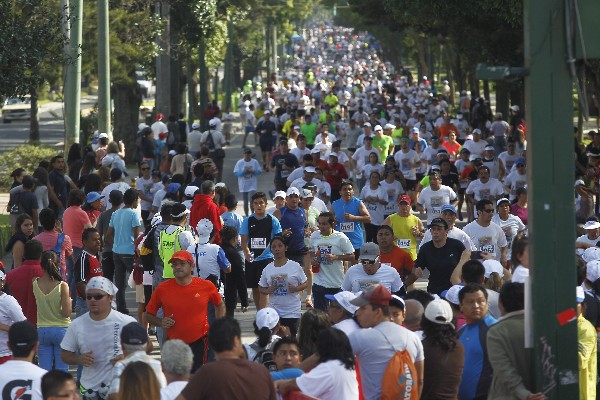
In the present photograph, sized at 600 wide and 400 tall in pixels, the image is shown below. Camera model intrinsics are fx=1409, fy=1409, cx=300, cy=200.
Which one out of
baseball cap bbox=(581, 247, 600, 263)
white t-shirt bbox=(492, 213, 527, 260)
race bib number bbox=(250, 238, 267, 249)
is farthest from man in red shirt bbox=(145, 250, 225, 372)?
white t-shirt bbox=(492, 213, 527, 260)

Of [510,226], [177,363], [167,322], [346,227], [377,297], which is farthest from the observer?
[346,227]

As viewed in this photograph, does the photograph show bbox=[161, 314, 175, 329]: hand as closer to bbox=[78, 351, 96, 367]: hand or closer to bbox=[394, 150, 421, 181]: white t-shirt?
bbox=[78, 351, 96, 367]: hand

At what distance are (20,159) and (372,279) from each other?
19.7 metres

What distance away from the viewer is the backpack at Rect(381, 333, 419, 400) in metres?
8.15

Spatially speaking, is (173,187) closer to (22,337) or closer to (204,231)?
(204,231)

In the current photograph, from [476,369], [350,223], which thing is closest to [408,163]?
[350,223]

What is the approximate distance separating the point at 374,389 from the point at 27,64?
12.7m

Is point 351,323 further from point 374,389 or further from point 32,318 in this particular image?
point 32,318

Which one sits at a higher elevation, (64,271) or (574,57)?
(574,57)

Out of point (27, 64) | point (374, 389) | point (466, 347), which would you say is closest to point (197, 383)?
point (374, 389)

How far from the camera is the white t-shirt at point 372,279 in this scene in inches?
464

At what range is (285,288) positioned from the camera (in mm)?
12766

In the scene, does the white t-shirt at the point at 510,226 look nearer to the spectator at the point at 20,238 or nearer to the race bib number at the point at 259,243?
the race bib number at the point at 259,243

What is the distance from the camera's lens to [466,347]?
881 centimetres
